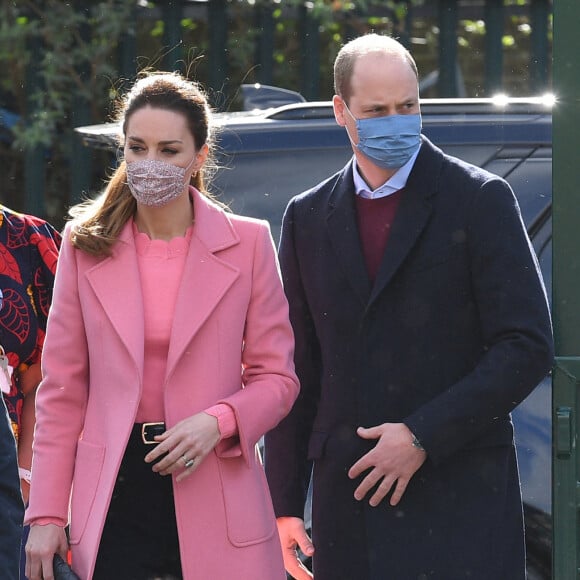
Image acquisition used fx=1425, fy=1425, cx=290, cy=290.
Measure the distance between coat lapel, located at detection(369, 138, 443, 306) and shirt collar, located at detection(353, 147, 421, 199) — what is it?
0.08ft

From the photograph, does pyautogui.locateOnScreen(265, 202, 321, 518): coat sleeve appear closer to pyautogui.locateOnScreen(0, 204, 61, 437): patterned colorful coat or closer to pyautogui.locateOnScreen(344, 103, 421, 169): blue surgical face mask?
pyautogui.locateOnScreen(344, 103, 421, 169): blue surgical face mask

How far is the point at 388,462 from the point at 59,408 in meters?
0.76

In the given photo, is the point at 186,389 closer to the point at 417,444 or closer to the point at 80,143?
the point at 417,444

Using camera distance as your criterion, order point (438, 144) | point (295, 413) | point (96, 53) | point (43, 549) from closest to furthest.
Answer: point (43, 549)
point (295, 413)
point (438, 144)
point (96, 53)

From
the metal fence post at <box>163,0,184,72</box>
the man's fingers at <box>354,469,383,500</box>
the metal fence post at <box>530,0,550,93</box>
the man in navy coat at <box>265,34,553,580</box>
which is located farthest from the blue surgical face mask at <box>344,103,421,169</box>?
the metal fence post at <box>530,0,550,93</box>

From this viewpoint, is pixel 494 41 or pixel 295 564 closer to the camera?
pixel 295 564

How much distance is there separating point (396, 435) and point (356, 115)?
759 mm

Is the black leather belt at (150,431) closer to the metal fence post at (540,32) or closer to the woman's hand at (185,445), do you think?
the woman's hand at (185,445)

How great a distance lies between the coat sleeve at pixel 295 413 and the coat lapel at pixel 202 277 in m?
0.17

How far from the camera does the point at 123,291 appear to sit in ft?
10.8

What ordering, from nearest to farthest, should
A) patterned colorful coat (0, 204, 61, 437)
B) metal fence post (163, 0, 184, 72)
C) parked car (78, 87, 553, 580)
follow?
patterned colorful coat (0, 204, 61, 437) < parked car (78, 87, 553, 580) < metal fence post (163, 0, 184, 72)

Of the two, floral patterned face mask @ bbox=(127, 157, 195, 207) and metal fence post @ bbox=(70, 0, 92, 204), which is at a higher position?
floral patterned face mask @ bbox=(127, 157, 195, 207)

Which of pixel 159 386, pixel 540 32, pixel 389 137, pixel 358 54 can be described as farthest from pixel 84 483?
pixel 540 32

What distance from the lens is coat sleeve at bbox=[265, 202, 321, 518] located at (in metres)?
3.45
